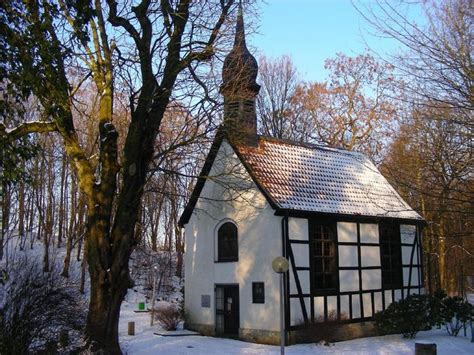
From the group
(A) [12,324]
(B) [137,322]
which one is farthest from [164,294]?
(A) [12,324]

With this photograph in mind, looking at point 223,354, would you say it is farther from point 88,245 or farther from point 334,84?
point 334,84

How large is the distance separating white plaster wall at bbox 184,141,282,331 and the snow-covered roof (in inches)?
28.2

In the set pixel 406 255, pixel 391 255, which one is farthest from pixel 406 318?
pixel 406 255

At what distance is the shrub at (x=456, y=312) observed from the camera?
59.7 ft

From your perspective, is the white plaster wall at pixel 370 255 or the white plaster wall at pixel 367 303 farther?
the white plaster wall at pixel 370 255

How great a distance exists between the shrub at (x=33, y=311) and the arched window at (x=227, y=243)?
8911 millimetres

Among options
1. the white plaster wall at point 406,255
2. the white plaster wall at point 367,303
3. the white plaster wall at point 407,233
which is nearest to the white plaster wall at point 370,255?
the white plaster wall at point 367,303

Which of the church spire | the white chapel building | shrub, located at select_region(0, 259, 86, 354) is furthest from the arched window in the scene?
shrub, located at select_region(0, 259, 86, 354)

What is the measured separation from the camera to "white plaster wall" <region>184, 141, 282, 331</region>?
17.9 meters

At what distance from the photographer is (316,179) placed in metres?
21.0

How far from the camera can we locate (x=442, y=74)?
23.0 ft

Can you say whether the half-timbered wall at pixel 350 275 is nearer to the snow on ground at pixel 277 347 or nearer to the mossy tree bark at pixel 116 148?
the snow on ground at pixel 277 347

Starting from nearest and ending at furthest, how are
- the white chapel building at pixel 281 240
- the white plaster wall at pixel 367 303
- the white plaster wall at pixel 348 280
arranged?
the white chapel building at pixel 281 240, the white plaster wall at pixel 348 280, the white plaster wall at pixel 367 303

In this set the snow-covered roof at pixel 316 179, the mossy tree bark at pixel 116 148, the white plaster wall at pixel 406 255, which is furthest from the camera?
the white plaster wall at pixel 406 255
